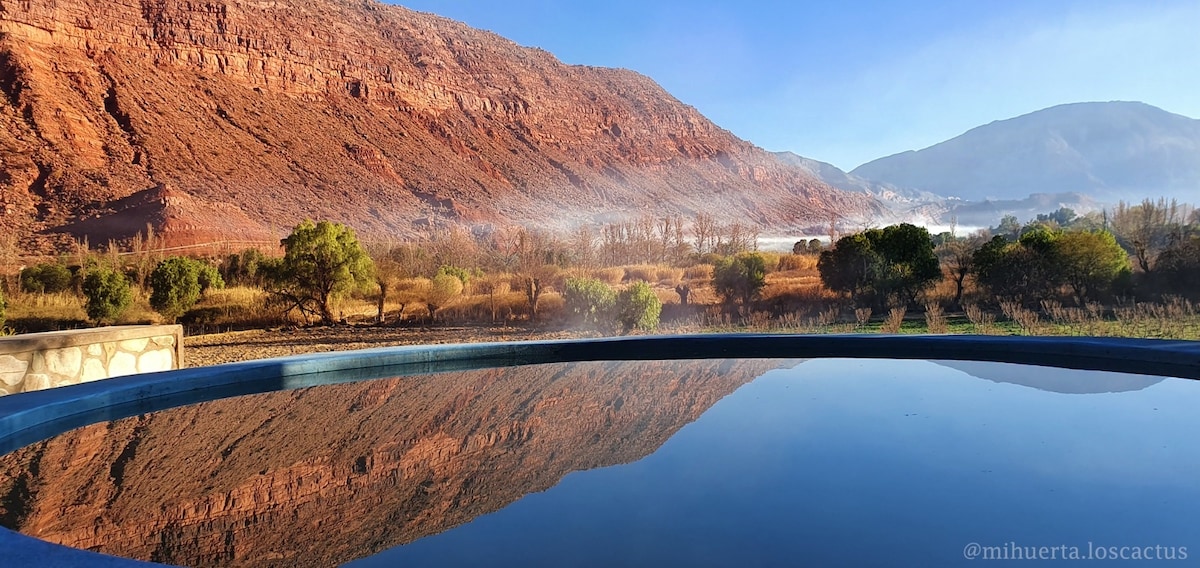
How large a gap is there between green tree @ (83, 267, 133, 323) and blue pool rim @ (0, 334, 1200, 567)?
623cm

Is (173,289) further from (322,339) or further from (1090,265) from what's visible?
(1090,265)

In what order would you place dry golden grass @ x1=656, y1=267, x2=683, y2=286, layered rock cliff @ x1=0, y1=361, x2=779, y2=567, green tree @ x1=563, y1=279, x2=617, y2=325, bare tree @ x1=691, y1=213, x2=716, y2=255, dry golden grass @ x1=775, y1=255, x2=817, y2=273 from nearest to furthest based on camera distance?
layered rock cliff @ x1=0, y1=361, x2=779, y2=567 < green tree @ x1=563, y1=279, x2=617, y2=325 < dry golden grass @ x1=656, y1=267, x2=683, y2=286 < dry golden grass @ x1=775, y1=255, x2=817, y2=273 < bare tree @ x1=691, y1=213, x2=716, y2=255

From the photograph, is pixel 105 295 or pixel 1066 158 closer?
pixel 105 295

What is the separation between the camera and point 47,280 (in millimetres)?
11383

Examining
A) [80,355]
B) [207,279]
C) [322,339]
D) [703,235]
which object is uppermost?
[703,235]

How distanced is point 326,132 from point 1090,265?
102 feet

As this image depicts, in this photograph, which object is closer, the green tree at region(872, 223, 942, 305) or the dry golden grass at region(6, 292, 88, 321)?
the dry golden grass at region(6, 292, 88, 321)

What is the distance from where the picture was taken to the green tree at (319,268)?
34.6ft

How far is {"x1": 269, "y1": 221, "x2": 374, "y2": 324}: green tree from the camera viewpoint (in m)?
10.5

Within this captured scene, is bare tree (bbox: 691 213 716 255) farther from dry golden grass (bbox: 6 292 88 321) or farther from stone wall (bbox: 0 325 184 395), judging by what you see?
stone wall (bbox: 0 325 184 395)

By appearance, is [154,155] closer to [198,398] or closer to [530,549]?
[198,398]

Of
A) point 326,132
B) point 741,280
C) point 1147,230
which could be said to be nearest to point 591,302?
point 741,280

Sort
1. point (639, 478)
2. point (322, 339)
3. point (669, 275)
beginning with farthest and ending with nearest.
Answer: point (669, 275)
point (322, 339)
point (639, 478)

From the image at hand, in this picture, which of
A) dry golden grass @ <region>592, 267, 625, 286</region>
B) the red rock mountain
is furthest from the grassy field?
the red rock mountain
